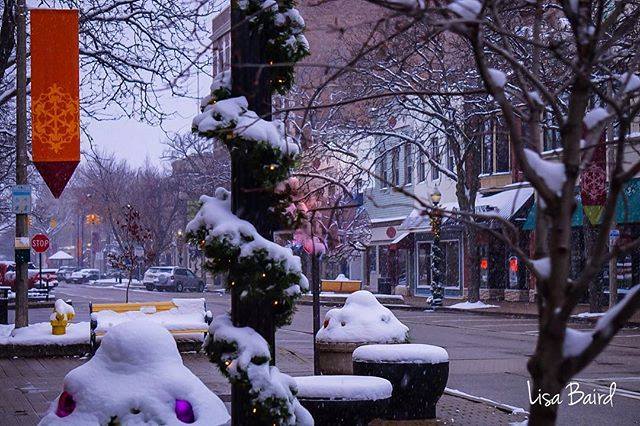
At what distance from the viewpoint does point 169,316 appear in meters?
19.7

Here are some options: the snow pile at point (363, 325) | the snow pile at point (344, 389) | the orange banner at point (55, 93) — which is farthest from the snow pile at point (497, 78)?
the orange banner at point (55, 93)

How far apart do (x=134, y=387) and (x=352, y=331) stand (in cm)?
677

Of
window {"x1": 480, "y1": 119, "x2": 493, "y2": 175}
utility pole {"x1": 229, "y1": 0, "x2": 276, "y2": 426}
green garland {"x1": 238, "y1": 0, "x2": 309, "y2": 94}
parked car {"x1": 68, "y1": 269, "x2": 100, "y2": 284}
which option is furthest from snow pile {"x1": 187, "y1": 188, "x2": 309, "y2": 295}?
parked car {"x1": 68, "y1": 269, "x2": 100, "y2": 284}

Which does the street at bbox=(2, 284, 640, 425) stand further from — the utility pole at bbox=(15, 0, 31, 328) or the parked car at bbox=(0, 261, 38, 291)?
the parked car at bbox=(0, 261, 38, 291)

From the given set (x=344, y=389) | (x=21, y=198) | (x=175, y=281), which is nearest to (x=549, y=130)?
(x=21, y=198)

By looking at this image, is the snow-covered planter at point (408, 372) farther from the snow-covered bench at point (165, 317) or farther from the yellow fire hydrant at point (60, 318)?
the yellow fire hydrant at point (60, 318)

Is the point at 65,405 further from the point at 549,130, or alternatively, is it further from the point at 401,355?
the point at 549,130

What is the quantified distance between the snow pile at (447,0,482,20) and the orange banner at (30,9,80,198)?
13.8 m

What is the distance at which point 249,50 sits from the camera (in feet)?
20.2

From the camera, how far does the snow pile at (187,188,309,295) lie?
5812 mm

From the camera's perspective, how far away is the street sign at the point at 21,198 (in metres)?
19.7

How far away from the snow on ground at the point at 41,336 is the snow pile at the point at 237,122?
44.4ft

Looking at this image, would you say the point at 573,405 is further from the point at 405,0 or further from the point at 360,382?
the point at 405,0

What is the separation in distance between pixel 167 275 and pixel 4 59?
125ft
